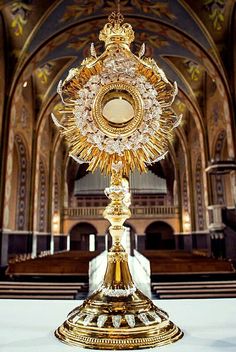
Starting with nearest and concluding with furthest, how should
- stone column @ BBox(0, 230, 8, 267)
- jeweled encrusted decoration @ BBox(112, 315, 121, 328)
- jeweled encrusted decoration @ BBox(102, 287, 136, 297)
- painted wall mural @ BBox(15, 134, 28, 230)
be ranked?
jeweled encrusted decoration @ BBox(112, 315, 121, 328), jeweled encrusted decoration @ BBox(102, 287, 136, 297), stone column @ BBox(0, 230, 8, 267), painted wall mural @ BBox(15, 134, 28, 230)

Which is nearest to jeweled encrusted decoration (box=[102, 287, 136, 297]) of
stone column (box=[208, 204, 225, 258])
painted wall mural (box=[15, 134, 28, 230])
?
stone column (box=[208, 204, 225, 258])

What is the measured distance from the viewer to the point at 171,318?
1743mm

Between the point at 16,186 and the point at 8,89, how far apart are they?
17.8 ft

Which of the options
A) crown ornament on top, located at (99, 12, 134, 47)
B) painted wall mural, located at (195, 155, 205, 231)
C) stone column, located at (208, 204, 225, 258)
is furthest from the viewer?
painted wall mural, located at (195, 155, 205, 231)

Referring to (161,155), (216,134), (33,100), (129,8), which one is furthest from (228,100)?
(161,155)

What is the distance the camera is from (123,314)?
145 centimetres

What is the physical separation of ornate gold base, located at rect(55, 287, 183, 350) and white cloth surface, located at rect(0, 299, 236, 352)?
5 cm

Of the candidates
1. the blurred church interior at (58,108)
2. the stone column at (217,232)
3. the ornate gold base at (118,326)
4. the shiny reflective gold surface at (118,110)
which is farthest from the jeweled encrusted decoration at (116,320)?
the stone column at (217,232)

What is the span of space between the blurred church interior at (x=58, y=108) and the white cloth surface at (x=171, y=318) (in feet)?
8.13

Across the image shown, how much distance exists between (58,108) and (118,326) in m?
11.9

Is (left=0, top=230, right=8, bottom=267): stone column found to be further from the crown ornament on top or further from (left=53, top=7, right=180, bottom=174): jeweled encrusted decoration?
the crown ornament on top

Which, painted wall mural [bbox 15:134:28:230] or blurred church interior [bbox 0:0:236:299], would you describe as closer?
blurred church interior [bbox 0:0:236:299]

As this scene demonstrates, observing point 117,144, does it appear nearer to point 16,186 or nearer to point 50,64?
point 50,64

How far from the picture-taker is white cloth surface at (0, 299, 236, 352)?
125 centimetres
